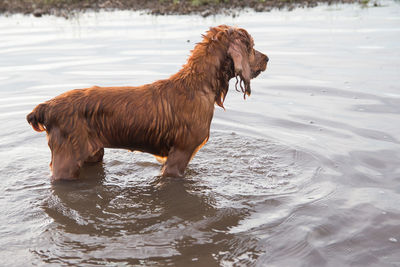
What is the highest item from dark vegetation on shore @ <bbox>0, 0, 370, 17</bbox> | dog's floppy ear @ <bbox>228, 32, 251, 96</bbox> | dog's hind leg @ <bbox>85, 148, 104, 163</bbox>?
dark vegetation on shore @ <bbox>0, 0, 370, 17</bbox>

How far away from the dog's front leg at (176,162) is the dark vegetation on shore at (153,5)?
13.7 meters

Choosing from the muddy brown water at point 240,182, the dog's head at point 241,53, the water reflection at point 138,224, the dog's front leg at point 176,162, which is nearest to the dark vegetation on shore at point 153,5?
the muddy brown water at point 240,182

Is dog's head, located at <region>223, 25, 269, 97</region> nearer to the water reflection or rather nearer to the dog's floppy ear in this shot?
the dog's floppy ear

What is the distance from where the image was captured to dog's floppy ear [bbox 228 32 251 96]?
5238 millimetres

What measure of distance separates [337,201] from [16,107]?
6136mm

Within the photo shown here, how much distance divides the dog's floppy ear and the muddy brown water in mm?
1280

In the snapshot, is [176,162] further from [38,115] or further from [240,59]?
[38,115]

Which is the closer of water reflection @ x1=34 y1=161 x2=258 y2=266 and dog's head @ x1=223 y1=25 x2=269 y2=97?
water reflection @ x1=34 y1=161 x2=258 y2=266

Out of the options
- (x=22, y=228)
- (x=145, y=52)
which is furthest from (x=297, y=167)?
(x=145, y=52)

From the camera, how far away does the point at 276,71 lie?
10672mm

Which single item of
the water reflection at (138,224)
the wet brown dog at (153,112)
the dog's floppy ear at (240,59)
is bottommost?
the water reflection at (138,224)

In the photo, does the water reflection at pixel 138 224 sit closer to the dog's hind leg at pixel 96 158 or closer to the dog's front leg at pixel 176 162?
the dog's front leg at pixel 176 162

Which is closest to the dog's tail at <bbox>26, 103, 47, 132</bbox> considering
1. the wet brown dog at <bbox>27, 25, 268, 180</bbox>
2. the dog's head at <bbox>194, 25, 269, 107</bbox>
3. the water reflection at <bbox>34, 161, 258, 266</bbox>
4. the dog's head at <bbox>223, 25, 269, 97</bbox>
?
the wet brown dog at <bbox>27, 25, 268, 180</bbox>

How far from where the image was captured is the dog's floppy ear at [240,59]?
524 centimetres
